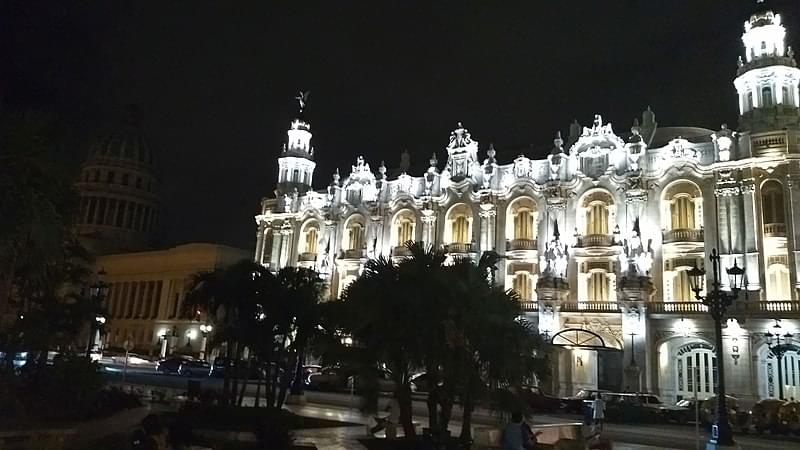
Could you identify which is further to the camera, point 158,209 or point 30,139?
point 158,209

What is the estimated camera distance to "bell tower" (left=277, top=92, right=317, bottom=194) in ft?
216

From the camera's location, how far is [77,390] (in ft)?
68.6

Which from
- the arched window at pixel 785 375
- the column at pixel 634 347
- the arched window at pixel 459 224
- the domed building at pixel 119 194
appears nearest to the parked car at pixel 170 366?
the arched window at pixel 459 224

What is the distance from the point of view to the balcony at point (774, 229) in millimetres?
38281

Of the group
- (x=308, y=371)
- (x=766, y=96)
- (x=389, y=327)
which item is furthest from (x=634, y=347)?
(x=389, y=327)

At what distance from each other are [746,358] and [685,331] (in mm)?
3587

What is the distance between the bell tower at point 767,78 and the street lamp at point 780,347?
42.6 ft

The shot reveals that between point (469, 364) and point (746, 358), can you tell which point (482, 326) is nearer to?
point (469, 364)

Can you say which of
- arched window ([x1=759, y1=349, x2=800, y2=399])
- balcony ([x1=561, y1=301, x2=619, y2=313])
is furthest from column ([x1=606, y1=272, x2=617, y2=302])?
arched window ([x1=759, y1=349, x2=800, y2=399])

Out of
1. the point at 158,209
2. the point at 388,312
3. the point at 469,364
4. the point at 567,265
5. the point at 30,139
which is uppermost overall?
the point at 158,209

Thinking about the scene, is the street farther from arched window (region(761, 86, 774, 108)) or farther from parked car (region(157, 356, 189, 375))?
arched window (region(761, 86, 774, 108))

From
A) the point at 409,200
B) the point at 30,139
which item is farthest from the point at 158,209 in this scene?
the point at 30,139

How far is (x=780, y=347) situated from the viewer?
34.8m

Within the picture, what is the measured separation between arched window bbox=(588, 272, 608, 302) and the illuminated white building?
79mm
